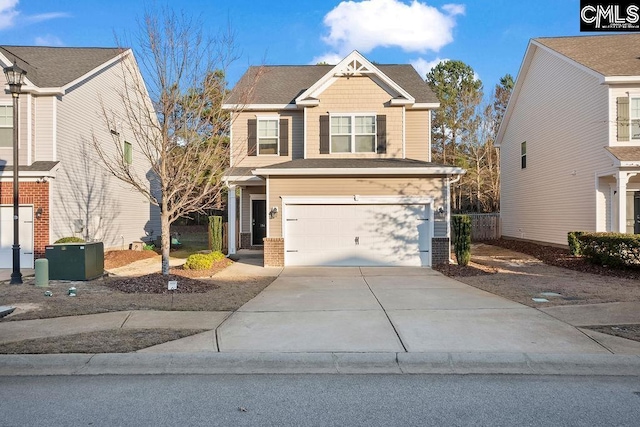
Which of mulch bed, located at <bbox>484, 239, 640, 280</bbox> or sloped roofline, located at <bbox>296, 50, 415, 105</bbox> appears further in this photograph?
sloped roofline, located at <bbox>296, 50, 415, 105</bbox>

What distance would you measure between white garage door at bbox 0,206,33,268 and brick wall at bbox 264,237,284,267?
7434 mm

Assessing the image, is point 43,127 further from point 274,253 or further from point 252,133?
point 274,253

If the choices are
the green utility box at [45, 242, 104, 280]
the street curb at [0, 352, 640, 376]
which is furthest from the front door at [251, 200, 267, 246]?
the street curb at [0, 352, 640, 376]

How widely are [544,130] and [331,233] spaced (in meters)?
11.7

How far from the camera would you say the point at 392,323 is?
23.2 ft

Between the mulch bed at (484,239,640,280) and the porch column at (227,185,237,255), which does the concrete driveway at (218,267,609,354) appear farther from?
the porch column at (227,185,237,255)

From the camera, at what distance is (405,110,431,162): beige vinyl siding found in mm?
17844

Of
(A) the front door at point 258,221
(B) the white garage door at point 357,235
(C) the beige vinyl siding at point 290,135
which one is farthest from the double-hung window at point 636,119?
(A) the front door at point 258,221

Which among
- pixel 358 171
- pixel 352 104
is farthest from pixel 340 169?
pixel 352 104

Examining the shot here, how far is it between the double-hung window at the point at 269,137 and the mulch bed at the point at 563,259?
436 inches

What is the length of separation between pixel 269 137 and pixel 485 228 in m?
14.3

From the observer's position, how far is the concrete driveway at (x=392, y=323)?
5.92 meters

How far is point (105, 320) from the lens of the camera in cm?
720

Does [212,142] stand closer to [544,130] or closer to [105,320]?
[105,320]
